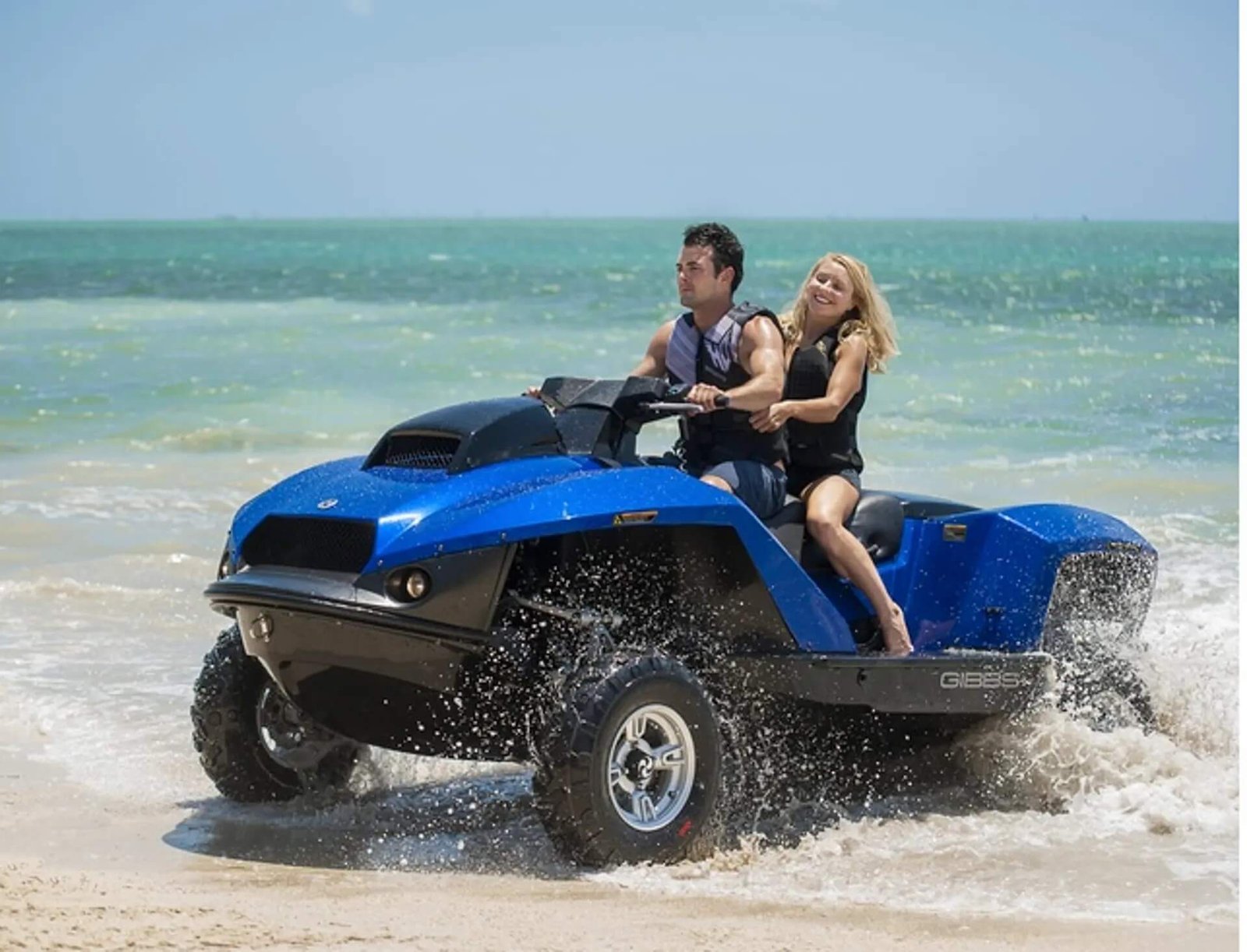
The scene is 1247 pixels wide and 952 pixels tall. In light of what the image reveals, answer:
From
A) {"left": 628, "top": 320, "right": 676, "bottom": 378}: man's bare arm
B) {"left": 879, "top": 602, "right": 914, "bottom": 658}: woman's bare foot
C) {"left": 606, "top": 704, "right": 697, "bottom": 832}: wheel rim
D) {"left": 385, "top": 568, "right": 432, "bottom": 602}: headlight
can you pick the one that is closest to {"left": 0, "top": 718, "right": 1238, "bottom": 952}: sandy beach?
{"left": 606, "top": 704, "right": 697, "bottom": 832}: wheel rim

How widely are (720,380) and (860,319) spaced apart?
62 centimetres

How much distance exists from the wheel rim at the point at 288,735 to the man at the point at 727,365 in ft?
4.66

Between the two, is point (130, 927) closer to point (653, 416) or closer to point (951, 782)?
point (653, 416)

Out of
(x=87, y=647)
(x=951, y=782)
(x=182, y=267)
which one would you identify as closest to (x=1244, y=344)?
(x=951, y=782)

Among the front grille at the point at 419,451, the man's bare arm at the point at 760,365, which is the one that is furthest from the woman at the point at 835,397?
the front grille at the point at 419,451

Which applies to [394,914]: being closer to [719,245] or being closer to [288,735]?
[288,735]

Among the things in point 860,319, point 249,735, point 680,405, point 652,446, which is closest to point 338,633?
point 249,735

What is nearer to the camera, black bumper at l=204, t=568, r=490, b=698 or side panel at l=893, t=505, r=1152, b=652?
black bumper at l=204, t=568, r=490, b=698

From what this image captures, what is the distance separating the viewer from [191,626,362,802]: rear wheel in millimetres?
6750

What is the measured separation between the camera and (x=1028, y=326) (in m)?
35.8

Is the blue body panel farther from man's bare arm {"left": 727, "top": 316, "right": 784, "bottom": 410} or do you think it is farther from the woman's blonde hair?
the woman's blonde hair

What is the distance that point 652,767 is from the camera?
5.98m

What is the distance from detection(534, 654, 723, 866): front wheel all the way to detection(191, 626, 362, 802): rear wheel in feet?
3.85

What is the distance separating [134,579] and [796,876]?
6483mm
